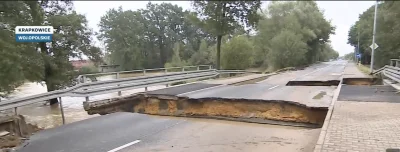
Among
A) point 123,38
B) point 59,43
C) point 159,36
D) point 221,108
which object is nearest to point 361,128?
point 221,108

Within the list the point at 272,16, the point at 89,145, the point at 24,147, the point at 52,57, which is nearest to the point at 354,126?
the point at 89,145

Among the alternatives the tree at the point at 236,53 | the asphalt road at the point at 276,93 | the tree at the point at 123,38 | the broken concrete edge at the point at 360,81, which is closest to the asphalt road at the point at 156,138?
the asphalt road at the point at 276,93

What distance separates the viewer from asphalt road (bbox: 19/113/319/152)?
6.22 m

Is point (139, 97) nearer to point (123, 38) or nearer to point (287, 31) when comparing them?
point (287, 31)

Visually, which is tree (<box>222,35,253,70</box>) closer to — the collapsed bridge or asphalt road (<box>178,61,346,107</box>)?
asphalt road (<box>178,61,346,107</box>)

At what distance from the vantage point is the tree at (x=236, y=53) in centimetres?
3509

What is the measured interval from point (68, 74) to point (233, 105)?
15.4 m

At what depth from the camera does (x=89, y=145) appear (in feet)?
20.5

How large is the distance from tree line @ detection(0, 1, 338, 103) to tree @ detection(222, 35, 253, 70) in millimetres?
116

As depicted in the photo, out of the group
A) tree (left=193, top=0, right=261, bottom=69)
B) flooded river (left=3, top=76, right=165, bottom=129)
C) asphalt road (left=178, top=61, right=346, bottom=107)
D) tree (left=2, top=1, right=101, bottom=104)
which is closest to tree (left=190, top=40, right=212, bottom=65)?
tree (left=193, top=0, right=261, bottom=69)

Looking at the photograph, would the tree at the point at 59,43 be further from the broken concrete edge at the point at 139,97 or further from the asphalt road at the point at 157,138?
the asphalt road at the point at 157,138

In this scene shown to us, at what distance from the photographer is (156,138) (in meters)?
6.93

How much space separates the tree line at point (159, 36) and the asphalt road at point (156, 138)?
5.71 meters

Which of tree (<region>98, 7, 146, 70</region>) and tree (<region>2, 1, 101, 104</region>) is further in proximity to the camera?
tree (<region>98, 7, 146, 70</region>)
